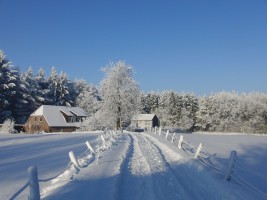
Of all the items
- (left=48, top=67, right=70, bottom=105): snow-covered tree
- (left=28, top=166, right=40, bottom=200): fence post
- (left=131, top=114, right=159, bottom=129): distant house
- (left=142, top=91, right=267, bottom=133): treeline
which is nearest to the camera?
(left=28, top=166, right=40, bottom=200): fence post

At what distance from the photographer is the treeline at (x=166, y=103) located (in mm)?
79000

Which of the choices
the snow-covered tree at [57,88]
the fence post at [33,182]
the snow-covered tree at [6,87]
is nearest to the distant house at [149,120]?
the snow-covered tree at [57,88]

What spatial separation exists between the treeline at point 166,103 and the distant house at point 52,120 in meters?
4.21

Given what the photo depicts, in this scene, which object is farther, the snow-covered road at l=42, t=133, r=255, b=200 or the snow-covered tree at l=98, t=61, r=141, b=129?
the snow-covered tree at l=98, t=61, r=141, b=129

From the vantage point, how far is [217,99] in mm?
109188

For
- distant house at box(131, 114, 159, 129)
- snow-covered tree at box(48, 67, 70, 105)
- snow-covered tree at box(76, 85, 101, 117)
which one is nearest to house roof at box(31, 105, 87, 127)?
snow-covered tree at box(48, 67, 70, 105)

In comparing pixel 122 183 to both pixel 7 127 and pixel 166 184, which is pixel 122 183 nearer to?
pixel 166 184

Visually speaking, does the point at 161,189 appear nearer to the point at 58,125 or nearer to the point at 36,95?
the point at 58,125

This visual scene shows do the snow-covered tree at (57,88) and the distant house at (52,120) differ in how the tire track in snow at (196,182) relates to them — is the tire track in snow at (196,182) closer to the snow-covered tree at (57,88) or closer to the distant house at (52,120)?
the distant house at (52,120)

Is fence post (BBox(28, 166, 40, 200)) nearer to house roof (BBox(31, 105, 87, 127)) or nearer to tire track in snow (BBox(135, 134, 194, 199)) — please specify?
tire track in snow (BBox(135, 134, 194, 199))

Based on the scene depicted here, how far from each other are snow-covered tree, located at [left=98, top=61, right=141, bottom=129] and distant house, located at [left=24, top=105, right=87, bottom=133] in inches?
655

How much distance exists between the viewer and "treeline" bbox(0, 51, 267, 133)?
3110 inches

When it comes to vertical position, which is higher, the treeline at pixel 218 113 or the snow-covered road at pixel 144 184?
the treeline at pixel 218 113

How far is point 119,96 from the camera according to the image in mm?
63750
